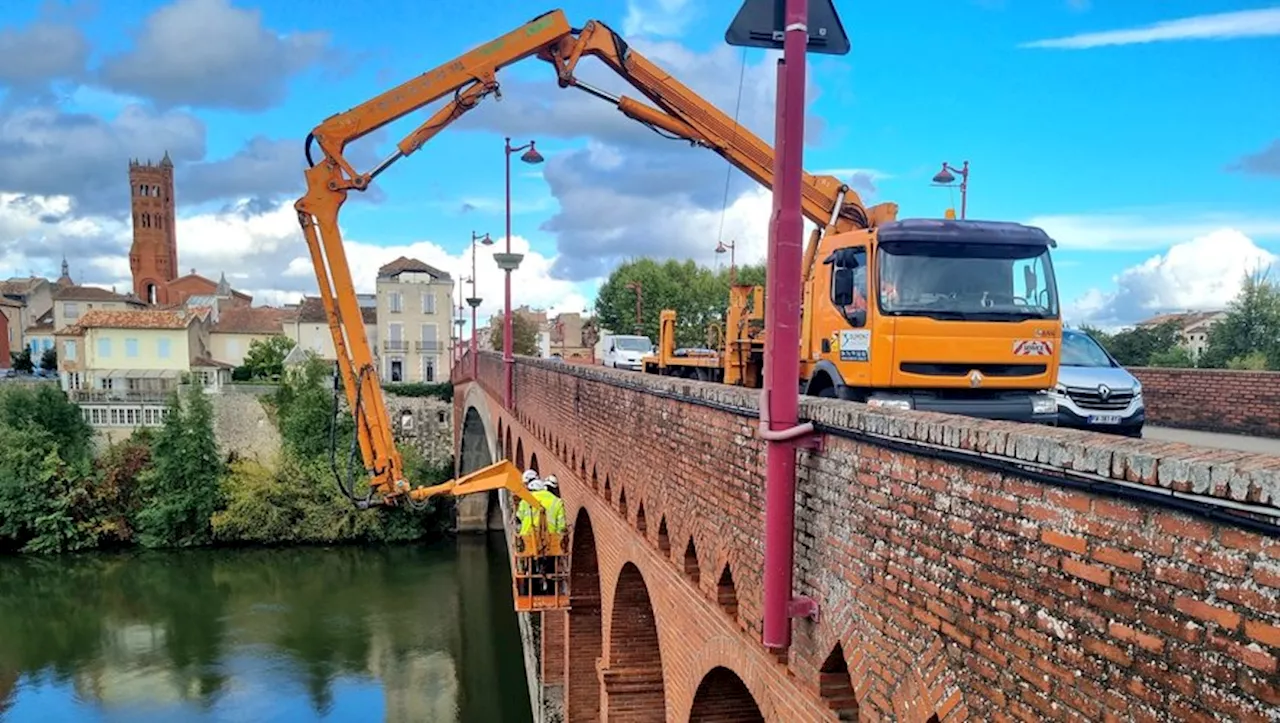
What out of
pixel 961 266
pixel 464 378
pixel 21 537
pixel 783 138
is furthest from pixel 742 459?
pixel 21 537

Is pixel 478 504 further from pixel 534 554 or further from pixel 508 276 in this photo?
pixel 534 554

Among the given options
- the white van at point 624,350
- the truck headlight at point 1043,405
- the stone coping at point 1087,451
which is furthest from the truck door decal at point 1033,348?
the white van at point 624,350

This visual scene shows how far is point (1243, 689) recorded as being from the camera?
2148mm

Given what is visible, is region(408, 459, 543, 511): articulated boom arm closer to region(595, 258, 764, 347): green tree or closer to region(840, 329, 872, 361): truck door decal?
region(840, 329, 872, 361): truck door decal

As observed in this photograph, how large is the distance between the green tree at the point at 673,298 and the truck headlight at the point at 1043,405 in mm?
44972

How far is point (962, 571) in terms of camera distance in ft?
10.4

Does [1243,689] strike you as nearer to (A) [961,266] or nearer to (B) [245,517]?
(A) [961,266]

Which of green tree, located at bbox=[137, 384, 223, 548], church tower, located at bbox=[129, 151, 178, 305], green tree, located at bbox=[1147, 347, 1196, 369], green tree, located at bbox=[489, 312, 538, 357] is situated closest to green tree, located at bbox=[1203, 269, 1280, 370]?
green tree, located at bbox=[1147, 347, 1196, 369]

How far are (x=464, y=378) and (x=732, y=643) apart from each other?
31254 mm

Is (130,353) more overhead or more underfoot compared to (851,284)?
more underfoot

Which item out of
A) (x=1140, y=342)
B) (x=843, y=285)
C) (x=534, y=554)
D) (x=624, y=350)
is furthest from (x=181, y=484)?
(x=1140, y=342)

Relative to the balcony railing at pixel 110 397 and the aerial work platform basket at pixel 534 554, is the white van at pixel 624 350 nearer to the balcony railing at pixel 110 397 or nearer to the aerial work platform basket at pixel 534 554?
the aerial work platform basket at pixel 534 554

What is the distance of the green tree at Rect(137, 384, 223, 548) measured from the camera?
3525cm

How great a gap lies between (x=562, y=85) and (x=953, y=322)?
6.67 m
